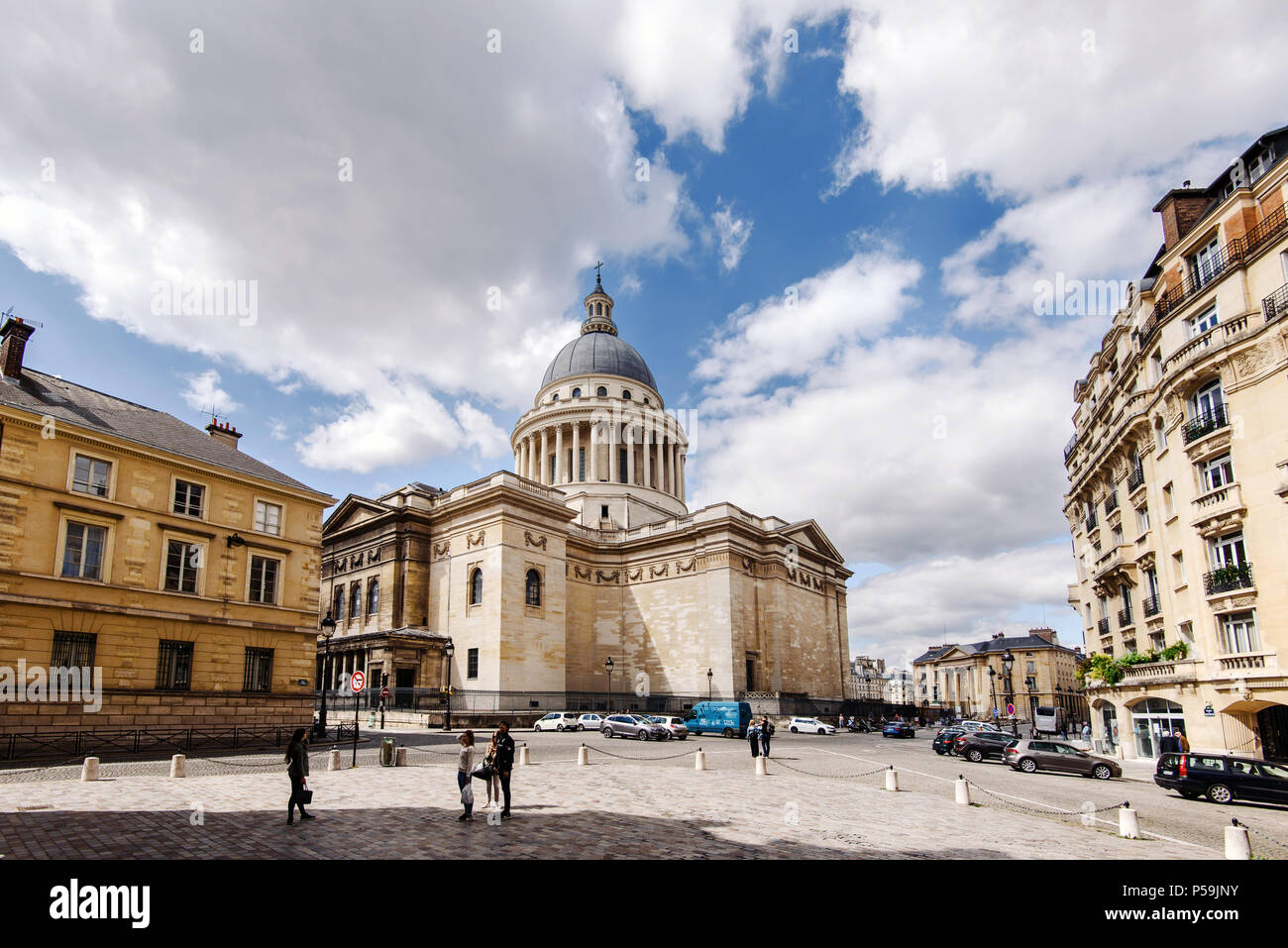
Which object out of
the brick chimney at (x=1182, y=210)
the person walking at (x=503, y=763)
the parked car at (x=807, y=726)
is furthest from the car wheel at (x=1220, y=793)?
the parked car at (x=807, y=726)

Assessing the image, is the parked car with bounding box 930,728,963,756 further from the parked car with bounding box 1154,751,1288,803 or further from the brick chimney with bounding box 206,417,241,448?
the brick chimney with bounding box 206,417,241,448

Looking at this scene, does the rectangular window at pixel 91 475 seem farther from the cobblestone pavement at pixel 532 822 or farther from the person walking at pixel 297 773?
the person walking at pixel 297 773

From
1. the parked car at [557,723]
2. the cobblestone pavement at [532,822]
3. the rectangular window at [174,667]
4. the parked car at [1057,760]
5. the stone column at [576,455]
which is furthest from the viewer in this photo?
the stone column at [576,455]

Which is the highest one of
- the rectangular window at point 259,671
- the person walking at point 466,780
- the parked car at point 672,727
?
the rectangular window at point 259,671

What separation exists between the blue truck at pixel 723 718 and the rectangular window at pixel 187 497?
26855mm

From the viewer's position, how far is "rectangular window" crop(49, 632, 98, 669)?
23.3 metres

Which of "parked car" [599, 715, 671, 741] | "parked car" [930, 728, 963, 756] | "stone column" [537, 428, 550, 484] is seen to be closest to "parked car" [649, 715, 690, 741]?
"parked car" [599, 715, 671, 741]

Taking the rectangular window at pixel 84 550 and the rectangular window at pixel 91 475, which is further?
the rectangular window at pixel 91 475

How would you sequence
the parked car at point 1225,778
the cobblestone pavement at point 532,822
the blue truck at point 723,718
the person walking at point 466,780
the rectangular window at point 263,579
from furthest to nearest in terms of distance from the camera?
the blue truck at point 723,718
the rectangular window at point 263,579
the parked car at point 1225,778
the person walking at point 466,780
the cobblestone pavement at point 532,822

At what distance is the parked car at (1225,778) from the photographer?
59.0 feet

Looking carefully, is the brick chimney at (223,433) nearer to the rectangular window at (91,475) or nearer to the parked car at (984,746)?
the rectangular window at (91,475)

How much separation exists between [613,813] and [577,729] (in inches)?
1088

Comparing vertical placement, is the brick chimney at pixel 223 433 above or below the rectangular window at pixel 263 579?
above
